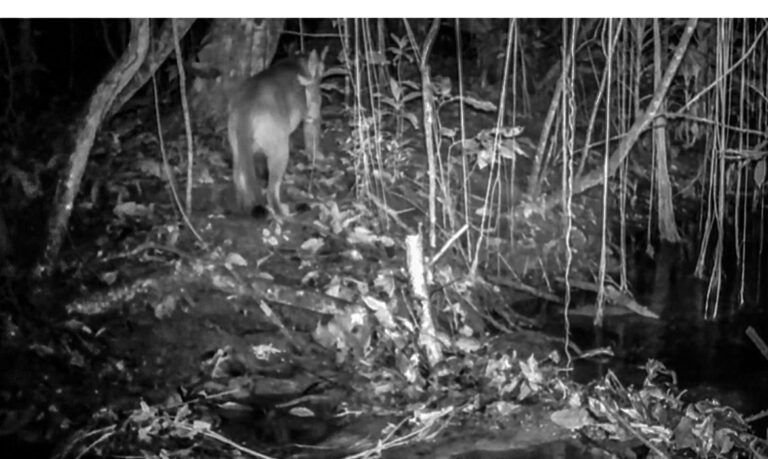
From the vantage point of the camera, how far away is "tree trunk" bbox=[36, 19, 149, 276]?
2.02m

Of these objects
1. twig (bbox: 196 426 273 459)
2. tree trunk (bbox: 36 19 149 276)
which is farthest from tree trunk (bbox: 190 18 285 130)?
→ twig (bbox: 196 426 273 459)

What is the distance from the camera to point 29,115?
2.00m

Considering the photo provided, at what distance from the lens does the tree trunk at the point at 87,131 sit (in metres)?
2.02

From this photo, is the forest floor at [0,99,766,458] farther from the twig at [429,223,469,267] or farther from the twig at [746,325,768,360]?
the twig at [746,325,768,360]


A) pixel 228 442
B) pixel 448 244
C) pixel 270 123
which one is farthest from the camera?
pixel 270 123

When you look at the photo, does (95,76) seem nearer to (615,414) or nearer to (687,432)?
(615,414)

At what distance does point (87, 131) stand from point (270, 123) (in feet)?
1.37

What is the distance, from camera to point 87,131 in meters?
2.04

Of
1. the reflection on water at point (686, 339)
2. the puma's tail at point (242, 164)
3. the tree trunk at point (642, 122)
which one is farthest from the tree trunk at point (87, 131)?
the reflection on water at point (686, 339)

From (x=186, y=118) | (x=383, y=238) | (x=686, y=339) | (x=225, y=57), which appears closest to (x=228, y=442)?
(x=383, y=238)

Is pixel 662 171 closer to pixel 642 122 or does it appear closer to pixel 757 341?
pixel 642 122

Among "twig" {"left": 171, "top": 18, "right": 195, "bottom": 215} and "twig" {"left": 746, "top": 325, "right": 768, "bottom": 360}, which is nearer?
"twig" {"left": 171, "top": 18, "right": 195, "bottom": 215}

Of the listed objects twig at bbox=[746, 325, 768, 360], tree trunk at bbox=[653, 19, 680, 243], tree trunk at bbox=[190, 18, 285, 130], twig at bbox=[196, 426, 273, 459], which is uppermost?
tree trunk at bbox=[190, 18, 285, 130]

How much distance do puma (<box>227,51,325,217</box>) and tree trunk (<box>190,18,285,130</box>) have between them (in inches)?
1.2
